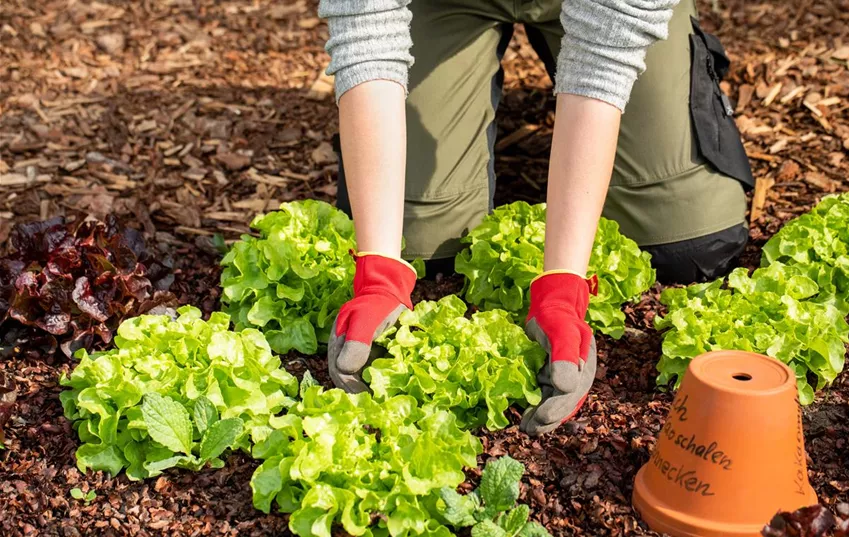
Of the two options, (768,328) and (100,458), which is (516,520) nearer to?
(768,328)

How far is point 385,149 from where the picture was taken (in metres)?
2.82

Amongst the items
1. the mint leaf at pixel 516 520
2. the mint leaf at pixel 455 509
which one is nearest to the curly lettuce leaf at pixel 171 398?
the mint leaf at pixel 455 509

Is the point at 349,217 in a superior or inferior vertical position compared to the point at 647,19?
inferior

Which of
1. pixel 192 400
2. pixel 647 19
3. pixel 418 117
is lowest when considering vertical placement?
pixel 192 400

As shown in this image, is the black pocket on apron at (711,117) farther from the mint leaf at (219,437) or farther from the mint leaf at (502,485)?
the mint leaf at (219,437)

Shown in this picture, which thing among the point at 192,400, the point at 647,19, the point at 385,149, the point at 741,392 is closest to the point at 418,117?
the point at 385,149

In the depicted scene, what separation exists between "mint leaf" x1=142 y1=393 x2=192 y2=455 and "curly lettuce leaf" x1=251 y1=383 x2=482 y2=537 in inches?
8.3

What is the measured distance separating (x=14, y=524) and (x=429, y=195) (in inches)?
67.2

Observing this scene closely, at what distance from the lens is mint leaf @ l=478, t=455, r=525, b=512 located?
2344mm

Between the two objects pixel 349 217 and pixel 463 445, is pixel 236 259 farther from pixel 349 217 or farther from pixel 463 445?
pixel 463 445

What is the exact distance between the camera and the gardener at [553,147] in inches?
105

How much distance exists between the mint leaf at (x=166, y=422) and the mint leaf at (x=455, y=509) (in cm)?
71

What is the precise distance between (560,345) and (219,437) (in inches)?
36.9

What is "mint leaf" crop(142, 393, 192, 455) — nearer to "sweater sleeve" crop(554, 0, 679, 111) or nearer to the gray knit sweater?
Result: the gray knit sweater
